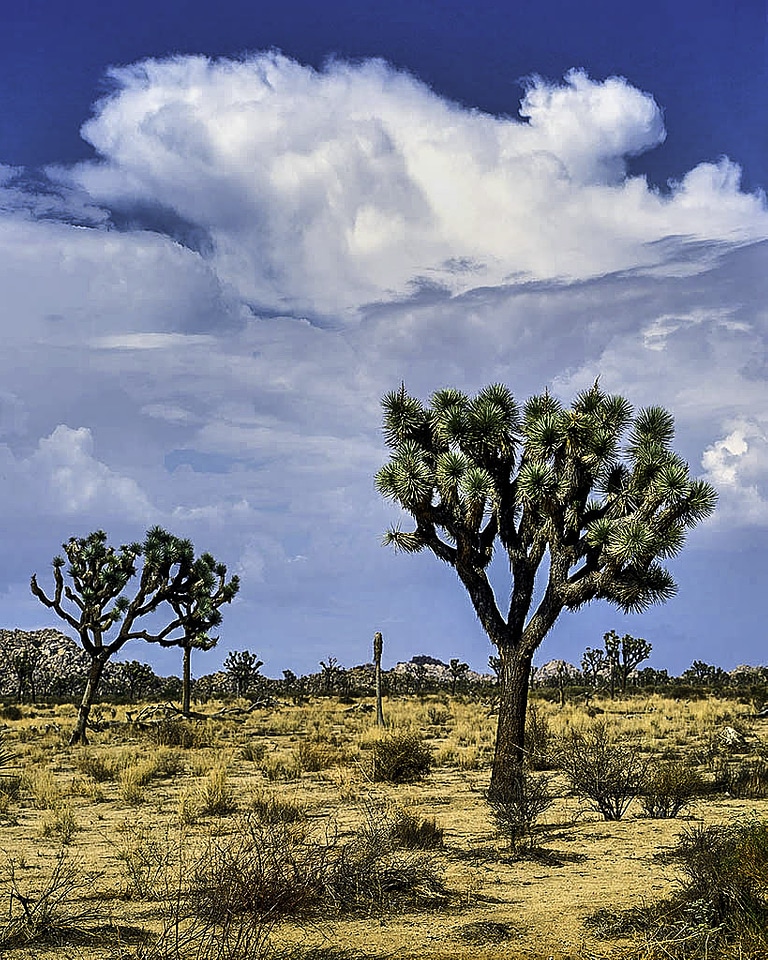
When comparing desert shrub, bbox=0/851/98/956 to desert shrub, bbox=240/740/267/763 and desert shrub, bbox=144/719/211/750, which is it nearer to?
desert shrub, bbox=240/740/267/763

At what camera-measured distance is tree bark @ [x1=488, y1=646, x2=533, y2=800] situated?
1398 cm

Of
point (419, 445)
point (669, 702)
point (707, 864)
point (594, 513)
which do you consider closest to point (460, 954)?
point (707, 864)

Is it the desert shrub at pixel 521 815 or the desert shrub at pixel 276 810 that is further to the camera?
the desert shrub at pixel 276 810

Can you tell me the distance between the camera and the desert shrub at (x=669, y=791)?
42.6ft

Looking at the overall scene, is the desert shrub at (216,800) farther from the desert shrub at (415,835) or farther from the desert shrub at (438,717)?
the desert shrub at (438,717)

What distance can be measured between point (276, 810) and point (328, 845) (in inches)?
179

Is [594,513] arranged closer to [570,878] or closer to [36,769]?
[570,878]

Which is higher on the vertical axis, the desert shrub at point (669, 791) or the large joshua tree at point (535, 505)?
the large joshua tree at point (535, 505)

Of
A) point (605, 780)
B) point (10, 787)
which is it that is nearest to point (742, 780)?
point (605, 780)

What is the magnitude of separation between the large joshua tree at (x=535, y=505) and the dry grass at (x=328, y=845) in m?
2.49

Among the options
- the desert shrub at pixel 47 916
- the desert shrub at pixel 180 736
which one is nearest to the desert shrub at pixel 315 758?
the desert shrub at pixel 180 736

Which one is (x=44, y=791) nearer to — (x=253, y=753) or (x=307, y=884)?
(x=253, y=753)

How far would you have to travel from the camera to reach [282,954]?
6.91 m

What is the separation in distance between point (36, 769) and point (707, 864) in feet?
54.1
